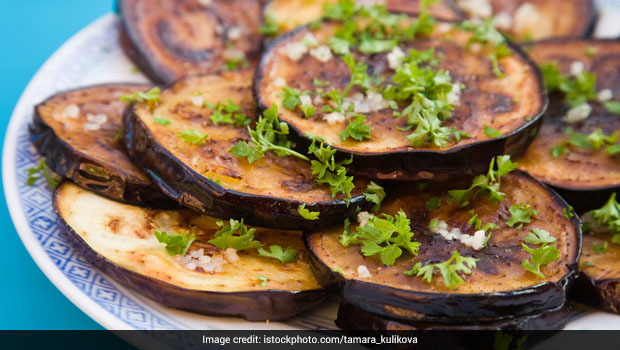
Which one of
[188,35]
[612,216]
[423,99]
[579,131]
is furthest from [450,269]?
[188,35]

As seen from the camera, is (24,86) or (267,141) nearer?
(267,141)

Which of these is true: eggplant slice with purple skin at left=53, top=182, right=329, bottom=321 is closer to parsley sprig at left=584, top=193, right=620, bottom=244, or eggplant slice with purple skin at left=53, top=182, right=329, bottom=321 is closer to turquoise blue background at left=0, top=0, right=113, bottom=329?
turquoise blue background at left=0, top=0, right=113, bottom=329

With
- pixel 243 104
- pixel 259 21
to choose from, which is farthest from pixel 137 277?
pixel 259 21

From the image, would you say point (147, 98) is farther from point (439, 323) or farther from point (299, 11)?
point (439, 323)

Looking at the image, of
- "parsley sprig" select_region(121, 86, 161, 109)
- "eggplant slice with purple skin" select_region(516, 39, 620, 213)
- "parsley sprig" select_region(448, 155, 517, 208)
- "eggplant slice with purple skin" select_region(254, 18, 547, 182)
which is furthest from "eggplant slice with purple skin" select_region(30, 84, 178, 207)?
"eggplant slice with purple skin" select_region(516, 39, 620, 213)

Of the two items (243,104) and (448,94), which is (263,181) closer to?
(243,104)

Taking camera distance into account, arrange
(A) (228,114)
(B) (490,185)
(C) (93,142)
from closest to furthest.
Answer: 1. (B) (490,185)
2. (A) (228,114)
3. (C) (93,142)

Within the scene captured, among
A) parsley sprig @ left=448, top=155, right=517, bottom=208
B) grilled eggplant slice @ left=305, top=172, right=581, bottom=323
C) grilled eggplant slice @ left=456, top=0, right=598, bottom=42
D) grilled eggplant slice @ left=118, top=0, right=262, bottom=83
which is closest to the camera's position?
grilled eggplant slice @ left=305, top=172, right=581, bottom=323
